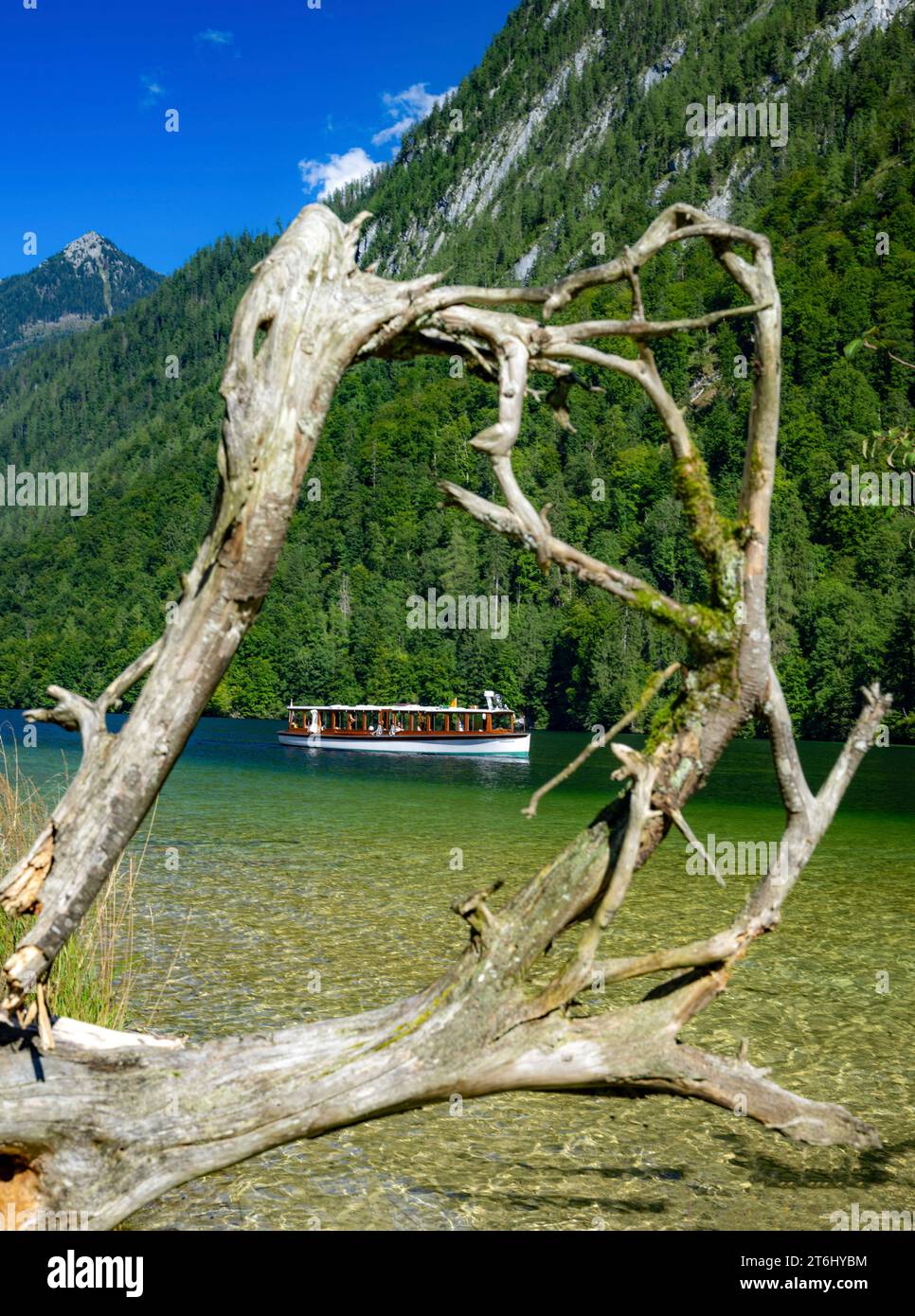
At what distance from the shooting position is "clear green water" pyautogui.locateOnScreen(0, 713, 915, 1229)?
7664mm

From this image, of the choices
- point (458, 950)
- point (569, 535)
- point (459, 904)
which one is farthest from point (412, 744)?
point (459, 904)

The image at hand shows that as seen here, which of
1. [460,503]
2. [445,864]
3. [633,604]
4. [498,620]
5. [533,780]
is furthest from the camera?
[498,620]

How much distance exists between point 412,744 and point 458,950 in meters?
65.2

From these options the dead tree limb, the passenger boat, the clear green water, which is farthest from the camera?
the passenger boat

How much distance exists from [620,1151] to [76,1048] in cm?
532

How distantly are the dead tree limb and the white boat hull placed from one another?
7301 centimetres

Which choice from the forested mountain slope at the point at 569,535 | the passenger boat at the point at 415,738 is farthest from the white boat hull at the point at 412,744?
the forested mountain slope at the point at 569,535

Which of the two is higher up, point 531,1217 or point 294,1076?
point 294,1076

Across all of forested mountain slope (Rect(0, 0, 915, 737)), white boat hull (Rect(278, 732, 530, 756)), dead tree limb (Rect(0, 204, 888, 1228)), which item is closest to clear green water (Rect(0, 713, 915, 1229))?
dead tree limb (Rect(0, 204, 888, 1228))

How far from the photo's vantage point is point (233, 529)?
412 cm

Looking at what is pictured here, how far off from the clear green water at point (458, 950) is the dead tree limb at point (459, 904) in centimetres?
323

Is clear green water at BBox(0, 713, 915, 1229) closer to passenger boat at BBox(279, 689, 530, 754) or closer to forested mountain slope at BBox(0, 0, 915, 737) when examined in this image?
passenger boat at BBox(279, 689, 530, 754)
